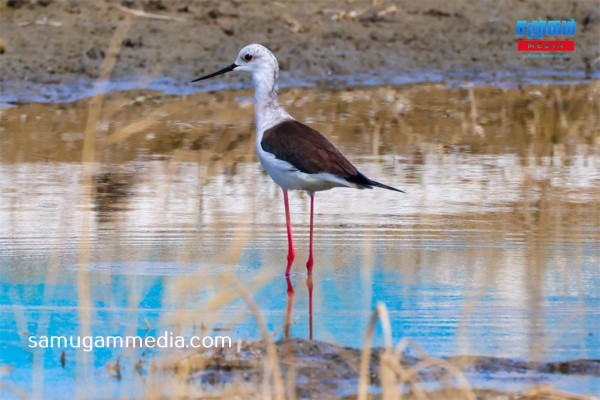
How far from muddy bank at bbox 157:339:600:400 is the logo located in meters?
10.1

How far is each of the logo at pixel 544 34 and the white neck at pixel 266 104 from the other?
25.2ft

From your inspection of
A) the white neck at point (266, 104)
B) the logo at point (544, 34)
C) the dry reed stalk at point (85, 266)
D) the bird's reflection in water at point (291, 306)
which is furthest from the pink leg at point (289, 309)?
the logo at point (544, 34)

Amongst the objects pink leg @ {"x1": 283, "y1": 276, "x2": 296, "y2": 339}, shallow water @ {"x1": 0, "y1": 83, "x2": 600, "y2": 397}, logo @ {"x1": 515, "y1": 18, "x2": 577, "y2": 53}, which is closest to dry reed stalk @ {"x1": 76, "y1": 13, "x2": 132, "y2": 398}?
shallow water @ {"x1": 0, "y1": 83, "x2": 600, "y2": 397}

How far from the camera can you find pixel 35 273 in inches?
253

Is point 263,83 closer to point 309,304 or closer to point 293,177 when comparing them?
point 293,177

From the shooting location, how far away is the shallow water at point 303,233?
5.38 meters

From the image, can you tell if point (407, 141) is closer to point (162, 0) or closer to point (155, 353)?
point (162, 0)

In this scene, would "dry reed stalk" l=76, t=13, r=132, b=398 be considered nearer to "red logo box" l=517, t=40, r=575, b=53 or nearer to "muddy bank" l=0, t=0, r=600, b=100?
"muddy bank" l=0, t=0, r=600, b=100

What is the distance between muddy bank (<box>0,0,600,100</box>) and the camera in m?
12.9

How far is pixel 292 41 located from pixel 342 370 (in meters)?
9.08

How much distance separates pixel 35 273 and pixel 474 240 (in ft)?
7.22

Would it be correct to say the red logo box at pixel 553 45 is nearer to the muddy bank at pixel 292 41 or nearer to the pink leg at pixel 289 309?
the muddy bank at pixel 292 41

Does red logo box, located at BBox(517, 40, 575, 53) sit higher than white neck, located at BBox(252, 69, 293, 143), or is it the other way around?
red logo box, located at BBox(517, 40, 575, 53)

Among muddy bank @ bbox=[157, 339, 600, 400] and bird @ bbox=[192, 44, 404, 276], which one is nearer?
muddy bank @ bbox=[157, 339, 600, 400]
